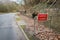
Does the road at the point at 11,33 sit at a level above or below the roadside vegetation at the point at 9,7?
above

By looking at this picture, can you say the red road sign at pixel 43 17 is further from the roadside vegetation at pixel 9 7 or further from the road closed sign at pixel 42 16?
the roadside vegetation at pixel 9 7

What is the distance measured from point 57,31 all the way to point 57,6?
2.05 meters

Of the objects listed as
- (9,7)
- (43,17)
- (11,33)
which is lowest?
(9,7)

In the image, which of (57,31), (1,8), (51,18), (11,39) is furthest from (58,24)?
(1,8)

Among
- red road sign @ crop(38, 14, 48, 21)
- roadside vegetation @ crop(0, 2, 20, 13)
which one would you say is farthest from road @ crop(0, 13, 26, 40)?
roadside vegetation @ crop(0, 2, 20, 13)

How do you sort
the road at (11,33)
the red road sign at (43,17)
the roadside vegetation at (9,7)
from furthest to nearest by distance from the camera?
1. the roadside vegetation at (9,7)
2. the road at (11,33)
3. the red road sign at (43,17)

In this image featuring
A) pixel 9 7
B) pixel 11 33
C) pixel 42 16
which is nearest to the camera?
pixel 42 16

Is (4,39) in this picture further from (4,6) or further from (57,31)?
(4,6)

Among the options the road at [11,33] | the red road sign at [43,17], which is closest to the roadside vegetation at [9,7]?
the road at [11,33]

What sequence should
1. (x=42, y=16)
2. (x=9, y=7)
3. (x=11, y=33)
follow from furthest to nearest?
(x=9, y=7) → (x=11, y=33) → (x=42, y=16)

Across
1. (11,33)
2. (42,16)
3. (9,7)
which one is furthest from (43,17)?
(9,7)

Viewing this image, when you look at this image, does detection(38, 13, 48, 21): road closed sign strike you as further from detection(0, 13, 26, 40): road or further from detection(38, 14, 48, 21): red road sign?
detection(0, 13, 26, 40): road

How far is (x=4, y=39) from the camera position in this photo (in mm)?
15766

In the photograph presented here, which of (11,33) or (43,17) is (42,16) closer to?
(43,17)
